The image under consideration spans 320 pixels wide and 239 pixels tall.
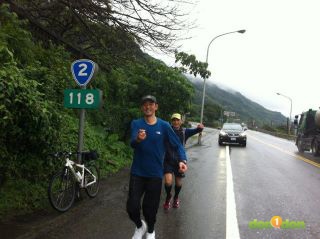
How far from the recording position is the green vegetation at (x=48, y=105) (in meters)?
5.76

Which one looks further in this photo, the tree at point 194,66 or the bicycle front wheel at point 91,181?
the tree at point 194,66

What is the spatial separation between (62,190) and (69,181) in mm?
281

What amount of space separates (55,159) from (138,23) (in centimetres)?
558

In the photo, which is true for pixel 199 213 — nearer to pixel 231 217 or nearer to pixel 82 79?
pixel 231 217

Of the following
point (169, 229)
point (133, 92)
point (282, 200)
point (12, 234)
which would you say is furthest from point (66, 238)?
point (133, 92)

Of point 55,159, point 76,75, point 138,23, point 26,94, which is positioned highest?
point 138,23

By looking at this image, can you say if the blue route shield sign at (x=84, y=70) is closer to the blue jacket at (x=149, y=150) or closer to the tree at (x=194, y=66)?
the blue jacket at (x=149, y=150)

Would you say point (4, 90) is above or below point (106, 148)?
above

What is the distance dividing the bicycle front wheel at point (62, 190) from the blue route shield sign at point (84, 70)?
1.75m

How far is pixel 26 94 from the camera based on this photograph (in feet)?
18.7

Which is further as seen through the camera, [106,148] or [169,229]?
[106,148]

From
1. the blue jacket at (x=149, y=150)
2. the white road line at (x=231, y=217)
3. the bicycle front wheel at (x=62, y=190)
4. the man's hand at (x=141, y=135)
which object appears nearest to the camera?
the man's hand at (x=141, y=135)

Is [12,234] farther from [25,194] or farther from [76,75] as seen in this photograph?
[76,75]

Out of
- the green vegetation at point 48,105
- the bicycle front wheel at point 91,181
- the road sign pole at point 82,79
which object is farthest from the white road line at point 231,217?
the green vegetation at point 48,105
